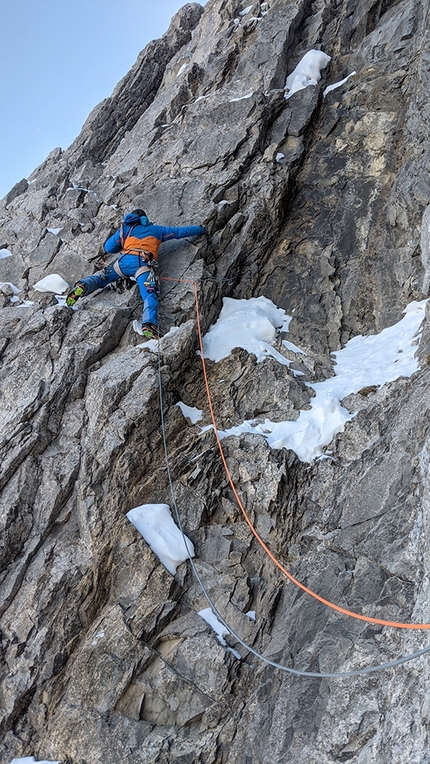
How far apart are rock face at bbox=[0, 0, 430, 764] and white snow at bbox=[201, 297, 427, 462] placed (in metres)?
0.23

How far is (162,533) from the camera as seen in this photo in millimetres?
7285

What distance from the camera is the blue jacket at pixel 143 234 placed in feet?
33.9

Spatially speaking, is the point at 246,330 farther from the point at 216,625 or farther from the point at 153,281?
the point at 216,625

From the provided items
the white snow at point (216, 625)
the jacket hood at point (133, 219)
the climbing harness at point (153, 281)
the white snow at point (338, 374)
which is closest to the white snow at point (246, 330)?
the white snow at point (338, 374)

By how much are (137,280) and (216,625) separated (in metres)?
6.00

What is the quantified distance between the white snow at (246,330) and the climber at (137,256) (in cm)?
116

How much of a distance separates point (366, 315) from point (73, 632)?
6.95m

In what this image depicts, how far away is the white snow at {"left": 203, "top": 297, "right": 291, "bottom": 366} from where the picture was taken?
952 centimetres

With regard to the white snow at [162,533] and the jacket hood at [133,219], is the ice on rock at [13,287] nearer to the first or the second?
the jacket hood at [133,219]

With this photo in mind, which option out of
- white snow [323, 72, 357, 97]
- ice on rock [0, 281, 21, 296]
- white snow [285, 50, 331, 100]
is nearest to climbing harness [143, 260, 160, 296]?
ice on rock [0, 281, 21, 296]

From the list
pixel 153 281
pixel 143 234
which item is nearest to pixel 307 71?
pixel 143 234

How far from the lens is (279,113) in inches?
504

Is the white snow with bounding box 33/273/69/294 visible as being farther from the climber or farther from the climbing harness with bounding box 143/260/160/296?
the climbing harness with bounding box 143/260/160/296

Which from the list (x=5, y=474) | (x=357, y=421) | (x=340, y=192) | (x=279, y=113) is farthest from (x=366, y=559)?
(x=279, y=113)
